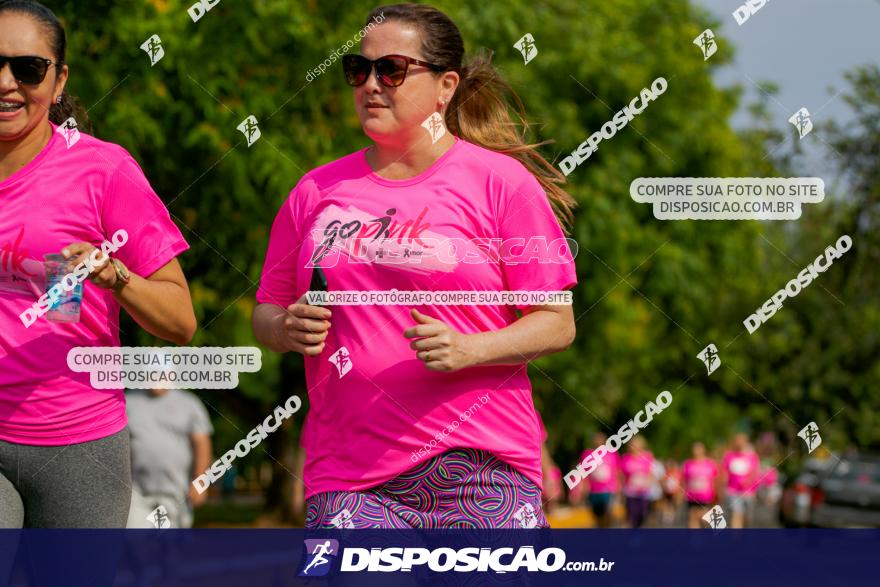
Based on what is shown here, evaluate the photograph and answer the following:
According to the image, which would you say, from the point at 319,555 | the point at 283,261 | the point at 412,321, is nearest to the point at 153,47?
the point at 283,261

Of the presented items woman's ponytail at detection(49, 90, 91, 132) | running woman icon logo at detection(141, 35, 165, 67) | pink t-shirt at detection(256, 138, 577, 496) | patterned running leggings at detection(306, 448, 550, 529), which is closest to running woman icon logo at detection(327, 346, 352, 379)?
pink t-shirt at detection(256, 138, 577, 496)

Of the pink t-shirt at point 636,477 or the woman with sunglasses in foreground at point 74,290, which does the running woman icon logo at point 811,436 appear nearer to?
the woman with sunglasses in foreground at point 74,290

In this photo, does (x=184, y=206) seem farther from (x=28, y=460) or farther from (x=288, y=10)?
(x=28, y=460)

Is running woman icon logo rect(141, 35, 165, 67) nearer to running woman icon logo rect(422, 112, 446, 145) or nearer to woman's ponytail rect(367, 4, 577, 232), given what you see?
woman's ponytail rect(367, 4, 577, 232)

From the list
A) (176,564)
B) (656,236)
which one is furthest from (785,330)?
(176,564)

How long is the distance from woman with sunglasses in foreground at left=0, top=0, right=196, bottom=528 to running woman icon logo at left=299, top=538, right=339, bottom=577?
465 mm

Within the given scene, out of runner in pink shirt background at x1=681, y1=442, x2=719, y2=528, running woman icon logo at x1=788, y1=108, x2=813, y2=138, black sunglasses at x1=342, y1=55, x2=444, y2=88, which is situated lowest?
runner in pink shirt background at x1=681, y1=442, x2=719, y2=528

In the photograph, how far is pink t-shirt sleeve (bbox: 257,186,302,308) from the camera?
3992 mm

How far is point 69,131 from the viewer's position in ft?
13.0

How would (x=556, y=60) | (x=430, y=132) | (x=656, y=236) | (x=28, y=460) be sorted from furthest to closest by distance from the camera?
(x=656, y=236) → (x=556, y=60) → (x=430, y=132) → (x=28, y=460)

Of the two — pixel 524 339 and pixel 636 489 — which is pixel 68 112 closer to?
pixel 524 339

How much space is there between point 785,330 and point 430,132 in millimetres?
26911

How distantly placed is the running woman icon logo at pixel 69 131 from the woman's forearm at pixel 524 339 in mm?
1141

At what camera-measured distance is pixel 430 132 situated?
3963mm
